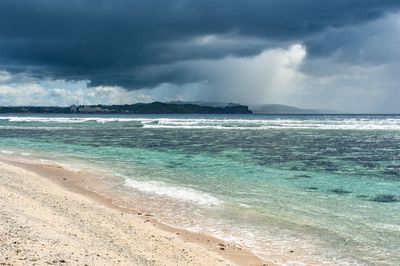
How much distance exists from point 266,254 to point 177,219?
387 cm

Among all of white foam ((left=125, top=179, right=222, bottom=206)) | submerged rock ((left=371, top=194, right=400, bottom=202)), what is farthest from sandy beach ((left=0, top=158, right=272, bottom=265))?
submerged rock ((left=371, top=194, right=400, bottom=202))

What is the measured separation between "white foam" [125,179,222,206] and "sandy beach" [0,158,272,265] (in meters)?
2.58

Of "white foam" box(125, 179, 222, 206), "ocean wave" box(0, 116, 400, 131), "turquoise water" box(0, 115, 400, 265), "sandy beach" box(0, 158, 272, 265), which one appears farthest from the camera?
"ocean wave" box(0, 116, 400, 131)

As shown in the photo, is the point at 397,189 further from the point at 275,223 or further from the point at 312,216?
the point at 275,223

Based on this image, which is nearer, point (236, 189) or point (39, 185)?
point (39, 185)

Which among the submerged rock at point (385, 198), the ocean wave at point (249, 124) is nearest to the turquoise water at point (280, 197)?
the submerged rock at point (385, 198)

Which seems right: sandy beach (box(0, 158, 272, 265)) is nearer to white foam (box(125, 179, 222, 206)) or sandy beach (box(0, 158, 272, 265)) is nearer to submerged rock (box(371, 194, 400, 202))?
white foam (box(125, 179, 222, 206))

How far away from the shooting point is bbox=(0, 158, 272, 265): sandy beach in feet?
24.8

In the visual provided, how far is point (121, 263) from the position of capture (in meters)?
7.69

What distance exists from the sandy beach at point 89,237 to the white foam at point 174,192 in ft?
8.47

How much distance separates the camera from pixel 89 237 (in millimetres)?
9234

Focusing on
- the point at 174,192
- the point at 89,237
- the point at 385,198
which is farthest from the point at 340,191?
the point at 89,237

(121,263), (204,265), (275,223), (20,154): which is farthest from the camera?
(20,154)

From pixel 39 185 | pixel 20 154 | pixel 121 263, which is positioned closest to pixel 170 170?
pixel 39 185
